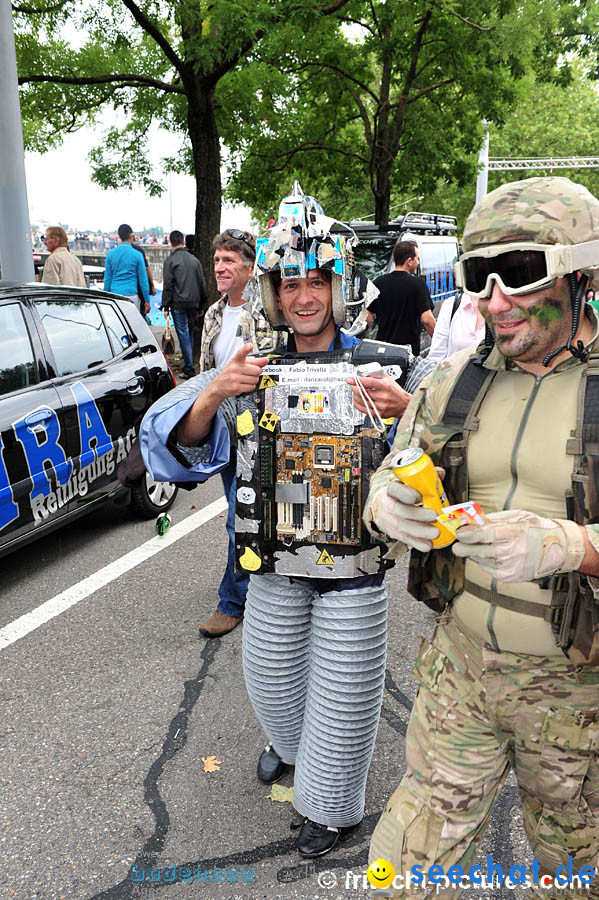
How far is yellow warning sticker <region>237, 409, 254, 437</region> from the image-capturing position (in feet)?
8.01

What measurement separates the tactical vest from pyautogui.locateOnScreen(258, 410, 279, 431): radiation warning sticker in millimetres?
665

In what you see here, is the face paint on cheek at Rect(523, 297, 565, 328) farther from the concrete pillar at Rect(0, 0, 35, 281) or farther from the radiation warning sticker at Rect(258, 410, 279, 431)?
the concrete pillar at Rect(0, 0, 35, 281)

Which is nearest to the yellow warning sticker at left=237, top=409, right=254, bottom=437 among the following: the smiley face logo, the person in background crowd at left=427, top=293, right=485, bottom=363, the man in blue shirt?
the smiley face logo

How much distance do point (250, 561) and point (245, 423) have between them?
424mm

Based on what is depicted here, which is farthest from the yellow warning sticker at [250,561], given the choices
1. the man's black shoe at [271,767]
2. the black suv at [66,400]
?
the black suv at [66,400]

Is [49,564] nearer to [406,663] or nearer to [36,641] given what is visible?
[36,641]

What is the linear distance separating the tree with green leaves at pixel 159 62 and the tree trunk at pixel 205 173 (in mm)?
14

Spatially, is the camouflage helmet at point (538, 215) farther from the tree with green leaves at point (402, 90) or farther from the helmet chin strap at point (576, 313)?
the tree with green leaves at point (402, 90)

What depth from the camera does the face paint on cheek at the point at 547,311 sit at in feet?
5.68

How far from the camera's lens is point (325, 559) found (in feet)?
7.93

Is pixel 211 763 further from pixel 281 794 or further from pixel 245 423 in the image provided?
pixel 245 423

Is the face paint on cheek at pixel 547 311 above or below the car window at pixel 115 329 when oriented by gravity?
above

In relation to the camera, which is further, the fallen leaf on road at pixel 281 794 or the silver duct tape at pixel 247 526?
the fallen leaf on road at pixel 281 794

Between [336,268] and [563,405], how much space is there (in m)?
0.90
